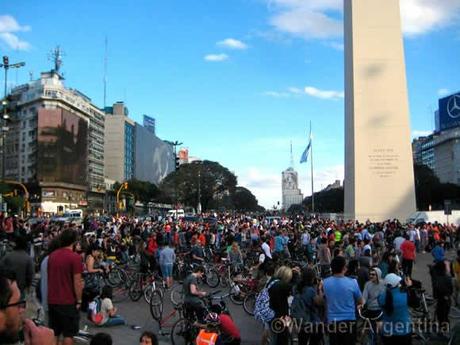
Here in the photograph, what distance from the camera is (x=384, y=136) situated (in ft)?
142

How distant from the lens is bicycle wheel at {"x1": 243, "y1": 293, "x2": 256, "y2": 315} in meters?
12.5

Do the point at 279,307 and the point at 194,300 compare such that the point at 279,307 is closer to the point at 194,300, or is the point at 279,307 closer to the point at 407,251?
the point at 194,300

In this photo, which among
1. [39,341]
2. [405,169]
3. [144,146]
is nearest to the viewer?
[39,341]

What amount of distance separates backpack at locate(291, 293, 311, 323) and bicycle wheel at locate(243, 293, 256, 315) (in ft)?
14.6

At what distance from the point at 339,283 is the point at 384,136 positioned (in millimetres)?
38366

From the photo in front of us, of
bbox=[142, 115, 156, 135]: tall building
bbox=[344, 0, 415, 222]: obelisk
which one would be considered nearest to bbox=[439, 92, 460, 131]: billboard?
bbox=[344, 0, 415, 222]: obelisk

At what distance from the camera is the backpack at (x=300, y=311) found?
8.08m

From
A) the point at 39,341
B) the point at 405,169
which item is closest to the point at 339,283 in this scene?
the point at 39,341

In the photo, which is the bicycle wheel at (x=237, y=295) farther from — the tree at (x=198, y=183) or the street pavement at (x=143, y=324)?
the tree at (x=198, y=183)

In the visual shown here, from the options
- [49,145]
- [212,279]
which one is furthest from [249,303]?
[49,145]

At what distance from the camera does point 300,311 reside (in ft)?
26.6

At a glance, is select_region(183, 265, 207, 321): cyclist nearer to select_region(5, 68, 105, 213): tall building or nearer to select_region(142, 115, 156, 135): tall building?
select_region(5, 68, 105, 213): tall building

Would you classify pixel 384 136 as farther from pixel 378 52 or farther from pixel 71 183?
pixel 71 183

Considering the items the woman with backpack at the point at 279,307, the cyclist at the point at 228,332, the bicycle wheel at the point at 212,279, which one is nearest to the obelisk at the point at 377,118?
the bicycle wheel at the point at 212,279
